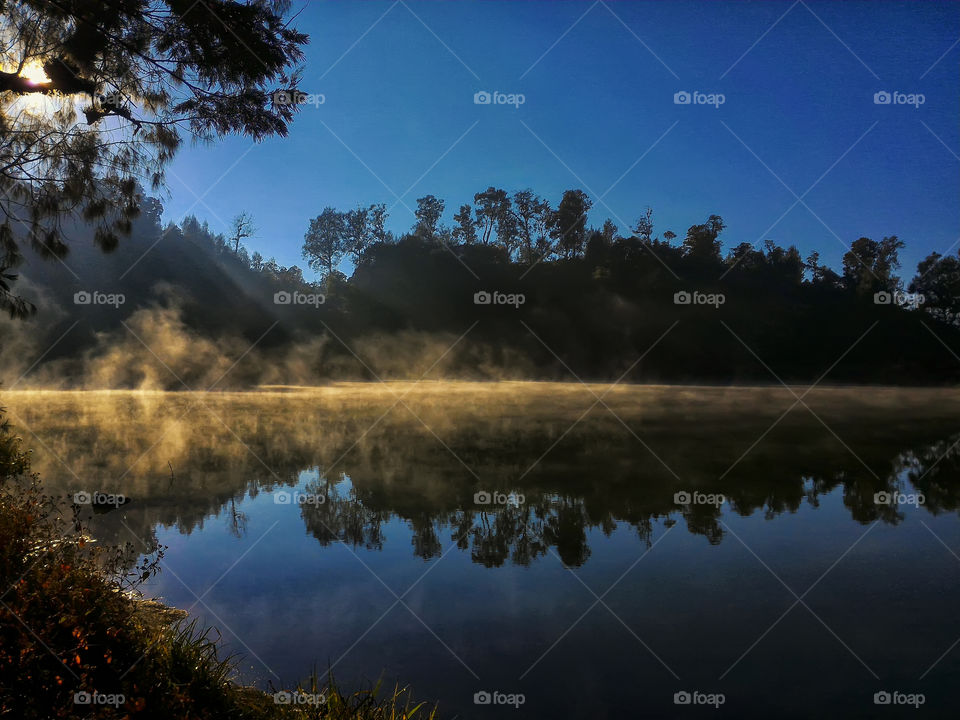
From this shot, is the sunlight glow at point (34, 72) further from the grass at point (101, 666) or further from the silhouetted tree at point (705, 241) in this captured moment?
the silhouetted tree at point (705, 241)

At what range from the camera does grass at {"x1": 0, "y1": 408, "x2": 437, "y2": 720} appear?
429 centimetres

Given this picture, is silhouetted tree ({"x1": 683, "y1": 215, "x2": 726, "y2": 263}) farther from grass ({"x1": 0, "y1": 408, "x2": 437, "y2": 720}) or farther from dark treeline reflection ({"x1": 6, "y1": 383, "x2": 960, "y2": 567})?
grass ({"x1": 0, "y1": 408, "x2": 437, "y2": 720})

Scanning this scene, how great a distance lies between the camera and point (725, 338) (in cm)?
5797

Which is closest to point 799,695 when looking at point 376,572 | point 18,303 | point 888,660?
point 888,660

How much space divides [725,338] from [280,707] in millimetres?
58707

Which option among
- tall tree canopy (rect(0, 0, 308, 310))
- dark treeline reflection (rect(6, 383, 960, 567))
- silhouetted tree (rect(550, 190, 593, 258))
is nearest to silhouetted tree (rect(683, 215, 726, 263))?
silhouetted tree (rect(550, 190, 593, 258))

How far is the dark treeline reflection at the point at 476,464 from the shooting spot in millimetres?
11781

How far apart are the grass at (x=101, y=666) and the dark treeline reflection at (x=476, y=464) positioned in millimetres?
4775

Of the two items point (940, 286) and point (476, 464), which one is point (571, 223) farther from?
point (476, 464)

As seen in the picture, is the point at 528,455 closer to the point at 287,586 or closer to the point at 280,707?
the point at 287,586

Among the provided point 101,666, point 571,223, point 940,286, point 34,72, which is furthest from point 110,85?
point 940,286

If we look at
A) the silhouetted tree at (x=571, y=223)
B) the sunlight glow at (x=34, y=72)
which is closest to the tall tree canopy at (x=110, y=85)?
the sunlight glow at (x=34, y=72)

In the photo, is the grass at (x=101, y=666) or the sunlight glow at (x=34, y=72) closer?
the grass at (x=101, y=666)

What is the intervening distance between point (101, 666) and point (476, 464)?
13037mm
